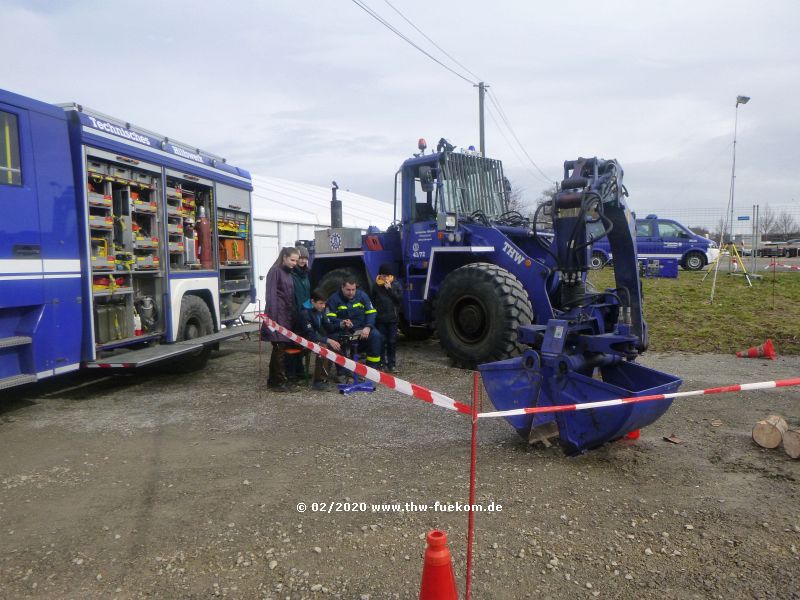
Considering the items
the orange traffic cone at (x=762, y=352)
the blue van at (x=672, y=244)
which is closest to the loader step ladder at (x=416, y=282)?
the orange traffic cone at (x=762, y=352)

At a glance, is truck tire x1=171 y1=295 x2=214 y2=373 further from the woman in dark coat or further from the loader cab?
the loader cab

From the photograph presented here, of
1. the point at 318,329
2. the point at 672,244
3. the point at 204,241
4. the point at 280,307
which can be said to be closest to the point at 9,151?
the point at 280,307

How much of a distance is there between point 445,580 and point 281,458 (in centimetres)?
252

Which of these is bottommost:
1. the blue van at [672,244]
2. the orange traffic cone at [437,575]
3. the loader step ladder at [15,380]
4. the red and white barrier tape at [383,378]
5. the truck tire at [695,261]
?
the orange traffic cone at [437,575]

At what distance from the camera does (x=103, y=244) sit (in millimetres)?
6559

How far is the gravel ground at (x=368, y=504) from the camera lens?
3.03 metres

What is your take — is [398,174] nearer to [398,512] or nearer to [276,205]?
[398,512]

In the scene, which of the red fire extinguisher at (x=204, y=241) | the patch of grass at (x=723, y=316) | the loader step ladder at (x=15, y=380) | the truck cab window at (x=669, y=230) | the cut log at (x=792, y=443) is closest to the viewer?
the cut log at (x=792, y=443)

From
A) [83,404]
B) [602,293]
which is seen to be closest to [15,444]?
[83,404]

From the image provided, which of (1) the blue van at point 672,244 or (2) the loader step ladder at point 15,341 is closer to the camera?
(2) the loader step ladder at point 15,341

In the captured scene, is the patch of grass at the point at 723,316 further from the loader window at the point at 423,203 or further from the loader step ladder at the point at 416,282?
the loader window at the point at 423,203

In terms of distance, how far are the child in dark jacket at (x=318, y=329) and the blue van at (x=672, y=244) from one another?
613 inches

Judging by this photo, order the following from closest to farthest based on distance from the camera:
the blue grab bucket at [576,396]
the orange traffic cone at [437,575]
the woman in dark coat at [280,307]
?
the orange traffic cone at [437,575] < the blue grab bucket at [576,396] < the woman in dark coat at [280,307]

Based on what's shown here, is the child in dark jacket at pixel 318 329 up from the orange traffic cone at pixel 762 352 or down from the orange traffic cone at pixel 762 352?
up
